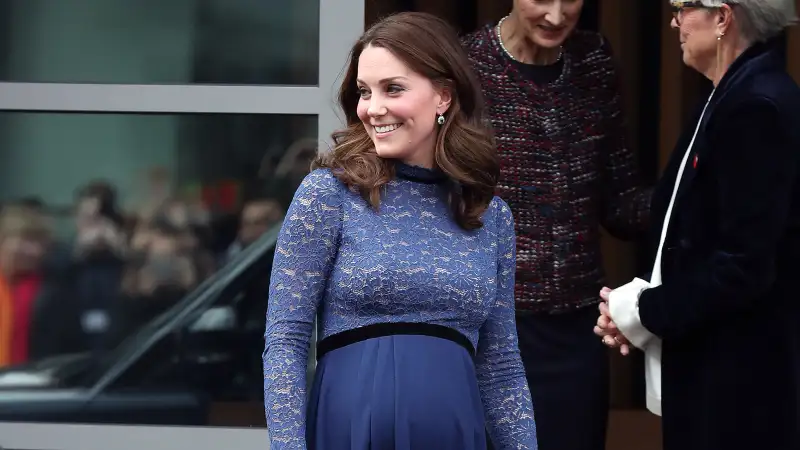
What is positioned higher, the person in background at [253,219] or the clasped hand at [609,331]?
the person in background at [253,219]

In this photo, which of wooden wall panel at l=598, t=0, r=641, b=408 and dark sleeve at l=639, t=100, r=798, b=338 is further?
wooden wall panel at l=598, t=0, r=641, b=408

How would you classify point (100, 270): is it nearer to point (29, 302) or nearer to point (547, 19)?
point (29, 302)

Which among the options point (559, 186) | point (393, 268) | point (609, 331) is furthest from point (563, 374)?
point (393, 268)

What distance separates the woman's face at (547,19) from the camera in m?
3.66

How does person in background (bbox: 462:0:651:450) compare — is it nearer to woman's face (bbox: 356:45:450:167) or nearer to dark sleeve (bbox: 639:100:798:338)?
dark sleeve (bbox: 639:100:798:338)

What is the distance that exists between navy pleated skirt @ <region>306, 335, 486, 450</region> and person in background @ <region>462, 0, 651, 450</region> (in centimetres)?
110

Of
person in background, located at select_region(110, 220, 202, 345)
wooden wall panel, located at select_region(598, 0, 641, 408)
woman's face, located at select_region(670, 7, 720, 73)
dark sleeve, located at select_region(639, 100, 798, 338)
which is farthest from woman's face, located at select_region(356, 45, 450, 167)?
wooden wall panel, located at select_region(598, 0, 641, 408)

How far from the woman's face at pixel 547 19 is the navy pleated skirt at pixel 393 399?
50.0 inches

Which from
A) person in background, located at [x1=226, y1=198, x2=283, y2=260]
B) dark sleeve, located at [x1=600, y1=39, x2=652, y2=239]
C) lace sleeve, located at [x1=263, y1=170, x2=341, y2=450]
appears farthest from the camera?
person in background, located at [x1=226, y1=198, x2=283, y2=260]

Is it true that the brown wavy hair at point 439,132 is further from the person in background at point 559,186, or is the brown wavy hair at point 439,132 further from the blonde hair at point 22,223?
the blonde hair at point 22,223

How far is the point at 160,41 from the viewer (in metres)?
4.04

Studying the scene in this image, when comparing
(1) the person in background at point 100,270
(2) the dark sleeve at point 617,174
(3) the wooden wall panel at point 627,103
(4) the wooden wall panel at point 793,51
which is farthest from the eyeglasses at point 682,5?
(3) the wooden wall panel at point 627,103

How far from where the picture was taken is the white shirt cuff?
331cm

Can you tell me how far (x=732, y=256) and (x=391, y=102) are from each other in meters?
0.86
